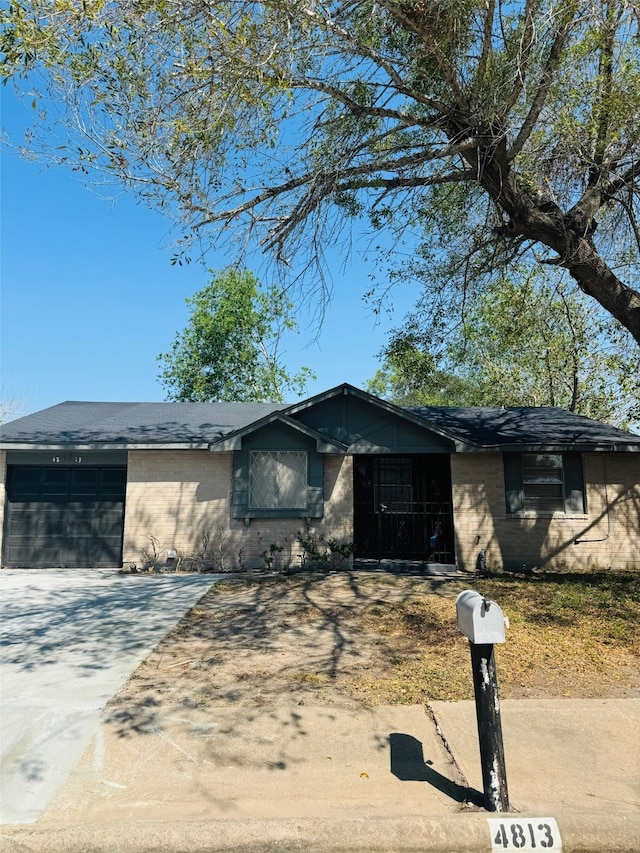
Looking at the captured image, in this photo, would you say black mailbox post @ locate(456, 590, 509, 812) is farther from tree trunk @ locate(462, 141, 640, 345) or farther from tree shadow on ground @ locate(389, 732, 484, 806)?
tree trunk @ locate(462, 141, 640, 345)

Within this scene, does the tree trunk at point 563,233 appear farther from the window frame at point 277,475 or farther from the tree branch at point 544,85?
the window frame at point 277,475

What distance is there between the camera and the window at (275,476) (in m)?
12.4

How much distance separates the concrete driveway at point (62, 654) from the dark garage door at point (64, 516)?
1110 mm

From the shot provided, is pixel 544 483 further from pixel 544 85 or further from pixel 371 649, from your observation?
pixel 544 85

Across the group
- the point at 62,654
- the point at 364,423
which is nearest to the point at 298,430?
the point at 364,423

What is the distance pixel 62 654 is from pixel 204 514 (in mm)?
5950

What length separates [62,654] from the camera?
6.53m

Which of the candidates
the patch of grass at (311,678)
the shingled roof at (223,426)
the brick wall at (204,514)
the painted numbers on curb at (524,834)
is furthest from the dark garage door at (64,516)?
the painted numbers on curb at (524,834)

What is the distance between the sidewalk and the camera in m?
3.26

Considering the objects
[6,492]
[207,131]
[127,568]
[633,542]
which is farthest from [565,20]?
[6,492]

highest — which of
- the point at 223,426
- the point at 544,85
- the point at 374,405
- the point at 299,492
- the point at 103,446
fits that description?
the point at 544,85

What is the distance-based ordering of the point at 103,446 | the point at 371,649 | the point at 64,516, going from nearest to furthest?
1. the point at 371,649
2. the point at 103,446
3. the point at 64,516

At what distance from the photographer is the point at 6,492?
12.9m

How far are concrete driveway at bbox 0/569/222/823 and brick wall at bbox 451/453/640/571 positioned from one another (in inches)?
222
